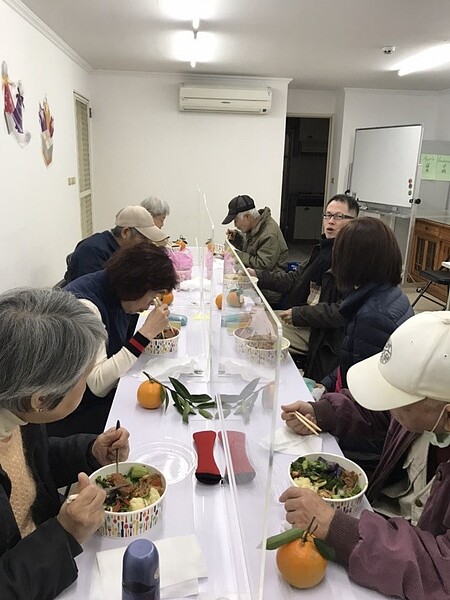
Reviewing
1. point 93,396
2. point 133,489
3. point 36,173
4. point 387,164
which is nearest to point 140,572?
point 133,489

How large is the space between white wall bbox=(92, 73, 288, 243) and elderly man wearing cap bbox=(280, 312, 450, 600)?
4904 millimetres

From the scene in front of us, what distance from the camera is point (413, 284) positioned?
5859 millimetres

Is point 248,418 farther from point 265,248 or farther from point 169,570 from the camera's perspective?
point 265,248

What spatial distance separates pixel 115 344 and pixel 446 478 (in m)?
1.26

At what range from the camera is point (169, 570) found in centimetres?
87

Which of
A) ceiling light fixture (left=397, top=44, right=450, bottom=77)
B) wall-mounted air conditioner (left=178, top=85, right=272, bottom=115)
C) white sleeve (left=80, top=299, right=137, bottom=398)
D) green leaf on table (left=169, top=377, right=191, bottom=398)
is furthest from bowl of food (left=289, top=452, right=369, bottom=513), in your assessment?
wall-mounted air conditioner (left=178, top=85, right=272, bottom=115)

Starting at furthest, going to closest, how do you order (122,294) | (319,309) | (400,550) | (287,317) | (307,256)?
(307,256), (287,317), (319,309), (122,294), (400,550)

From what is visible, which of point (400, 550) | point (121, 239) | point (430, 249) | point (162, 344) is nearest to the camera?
point (400, 550)

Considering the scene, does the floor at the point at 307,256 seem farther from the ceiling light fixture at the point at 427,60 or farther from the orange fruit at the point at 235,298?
the orange fruit at the point at 235,298

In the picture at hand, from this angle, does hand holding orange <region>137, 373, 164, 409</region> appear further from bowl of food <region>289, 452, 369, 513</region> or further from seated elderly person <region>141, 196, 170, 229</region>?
seated elderly person <region>141, 196, 170, 229</region>

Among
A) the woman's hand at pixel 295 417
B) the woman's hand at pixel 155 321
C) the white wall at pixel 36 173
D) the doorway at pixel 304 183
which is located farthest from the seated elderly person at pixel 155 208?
the doorway at pixel 304 183

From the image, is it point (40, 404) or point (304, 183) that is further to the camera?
point (304, 183)

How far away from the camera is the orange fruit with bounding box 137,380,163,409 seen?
1.42 m

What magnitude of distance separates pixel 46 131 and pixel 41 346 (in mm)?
3339
